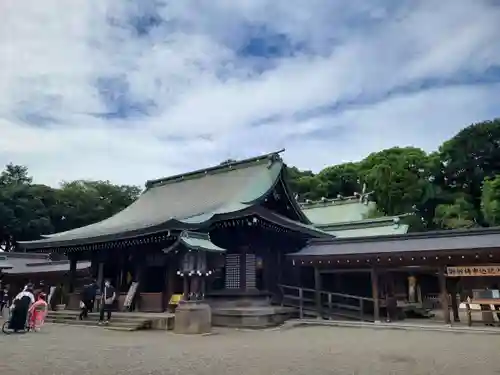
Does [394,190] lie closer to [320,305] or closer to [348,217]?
[348,217]

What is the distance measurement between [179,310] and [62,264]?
62.4ft

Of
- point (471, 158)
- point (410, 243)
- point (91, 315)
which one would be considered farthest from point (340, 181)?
point (91, 315)

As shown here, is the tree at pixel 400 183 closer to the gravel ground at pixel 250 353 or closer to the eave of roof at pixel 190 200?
the eave of roof at pixel 190 200

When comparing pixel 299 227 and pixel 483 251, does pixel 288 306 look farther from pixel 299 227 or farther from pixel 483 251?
pixel 483 251

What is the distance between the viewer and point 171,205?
2366 cm

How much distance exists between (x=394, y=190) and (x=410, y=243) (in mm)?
22513

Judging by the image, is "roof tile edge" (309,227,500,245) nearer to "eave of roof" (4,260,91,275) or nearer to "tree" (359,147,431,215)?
"eave of roof" (4,260,91,275)

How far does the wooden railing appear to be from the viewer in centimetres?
1833

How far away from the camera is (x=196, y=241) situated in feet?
48.1

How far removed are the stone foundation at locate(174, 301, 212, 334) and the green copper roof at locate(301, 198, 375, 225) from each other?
63.6ft

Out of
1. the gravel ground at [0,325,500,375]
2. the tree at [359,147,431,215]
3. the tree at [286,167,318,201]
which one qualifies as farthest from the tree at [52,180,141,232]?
the gravel ground at [0,325,500,375]

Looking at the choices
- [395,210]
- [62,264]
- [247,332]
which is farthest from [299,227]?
[395,210]

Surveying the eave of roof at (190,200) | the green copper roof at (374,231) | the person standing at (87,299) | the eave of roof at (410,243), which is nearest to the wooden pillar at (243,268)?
the eave of roof at (190,200)

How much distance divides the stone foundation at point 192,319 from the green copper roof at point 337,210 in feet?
63.6
